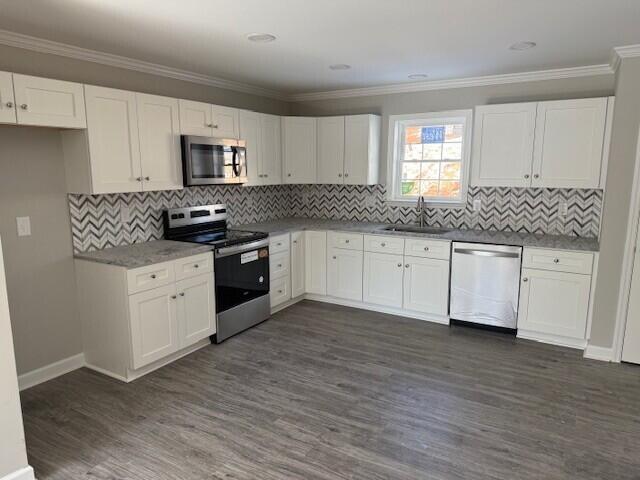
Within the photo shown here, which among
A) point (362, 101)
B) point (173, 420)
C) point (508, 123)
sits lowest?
point (173, 420)

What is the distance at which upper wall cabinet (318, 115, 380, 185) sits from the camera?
4.91 m

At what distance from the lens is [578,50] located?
132 inches

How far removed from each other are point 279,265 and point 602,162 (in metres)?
3.17

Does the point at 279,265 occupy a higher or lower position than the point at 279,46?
lower

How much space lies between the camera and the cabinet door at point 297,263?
4871 millimetres

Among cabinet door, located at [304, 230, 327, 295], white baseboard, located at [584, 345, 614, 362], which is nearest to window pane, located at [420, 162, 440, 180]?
cabinet door, located at [304, 230, 327, 295]

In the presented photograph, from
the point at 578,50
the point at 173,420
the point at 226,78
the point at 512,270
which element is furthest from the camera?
the point at 226,78

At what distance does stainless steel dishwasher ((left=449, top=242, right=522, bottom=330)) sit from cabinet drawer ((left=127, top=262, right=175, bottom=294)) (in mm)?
2610

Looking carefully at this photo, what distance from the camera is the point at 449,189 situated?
4.85m

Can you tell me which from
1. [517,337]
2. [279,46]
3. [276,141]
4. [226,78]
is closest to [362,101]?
[276,141]

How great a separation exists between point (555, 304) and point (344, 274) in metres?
2.09

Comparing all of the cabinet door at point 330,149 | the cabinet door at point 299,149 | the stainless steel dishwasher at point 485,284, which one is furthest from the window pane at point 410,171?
the stainless steel dishwasher at point 485,284

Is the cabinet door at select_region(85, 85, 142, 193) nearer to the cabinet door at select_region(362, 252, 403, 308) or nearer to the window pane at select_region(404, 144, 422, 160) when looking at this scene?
the cabinet door at select_region(362, 252, 403, 308)

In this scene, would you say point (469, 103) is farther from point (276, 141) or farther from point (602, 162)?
point (276, 141)
